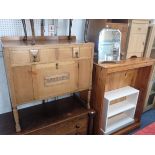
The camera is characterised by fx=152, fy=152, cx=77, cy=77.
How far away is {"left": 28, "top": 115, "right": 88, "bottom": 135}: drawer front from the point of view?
56.2 inches

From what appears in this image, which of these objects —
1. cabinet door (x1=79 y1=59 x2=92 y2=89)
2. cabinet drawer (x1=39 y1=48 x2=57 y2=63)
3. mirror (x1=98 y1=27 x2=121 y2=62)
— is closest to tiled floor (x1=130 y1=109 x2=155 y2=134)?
mirror (x1=98 y1=27 x2=121 y2=62)

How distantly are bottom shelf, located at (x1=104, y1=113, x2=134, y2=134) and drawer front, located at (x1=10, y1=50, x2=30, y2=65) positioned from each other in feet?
4.41

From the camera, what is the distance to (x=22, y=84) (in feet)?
3.91

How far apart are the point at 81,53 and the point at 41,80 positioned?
16.9 inches

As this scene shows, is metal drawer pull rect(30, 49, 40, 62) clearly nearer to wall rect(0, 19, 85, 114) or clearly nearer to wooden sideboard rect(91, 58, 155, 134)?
wall rect(0, 19, 85, 114)

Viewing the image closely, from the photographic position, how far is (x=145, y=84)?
6.81ft

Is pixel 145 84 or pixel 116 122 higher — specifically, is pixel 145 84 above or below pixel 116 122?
above

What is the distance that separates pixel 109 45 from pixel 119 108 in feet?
2.91

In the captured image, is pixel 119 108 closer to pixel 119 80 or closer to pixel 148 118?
pixel 119 80

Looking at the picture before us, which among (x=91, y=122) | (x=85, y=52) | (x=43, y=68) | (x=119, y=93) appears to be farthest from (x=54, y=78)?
(x=119, y=93)

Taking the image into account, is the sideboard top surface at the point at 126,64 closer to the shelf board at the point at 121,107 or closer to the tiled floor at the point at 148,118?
the shelf board at the point at 121,107
